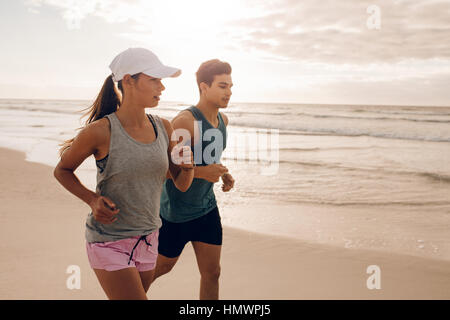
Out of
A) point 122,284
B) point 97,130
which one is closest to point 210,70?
point 97,130

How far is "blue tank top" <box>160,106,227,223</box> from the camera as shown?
8.68 ft

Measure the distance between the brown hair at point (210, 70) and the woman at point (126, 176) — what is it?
0.86 metres

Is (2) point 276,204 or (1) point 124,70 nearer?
(1) point 124,70

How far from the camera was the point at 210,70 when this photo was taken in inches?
112

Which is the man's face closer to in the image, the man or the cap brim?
the man

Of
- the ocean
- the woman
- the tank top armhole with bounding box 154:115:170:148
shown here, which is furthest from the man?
the ocean

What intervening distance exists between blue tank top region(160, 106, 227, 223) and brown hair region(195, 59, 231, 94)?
273mm

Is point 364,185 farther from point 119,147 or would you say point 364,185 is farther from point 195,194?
point 119,147

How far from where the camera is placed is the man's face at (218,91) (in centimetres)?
280

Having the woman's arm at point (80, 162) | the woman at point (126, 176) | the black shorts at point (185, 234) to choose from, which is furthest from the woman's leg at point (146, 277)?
the black shorts at point (185, 234)

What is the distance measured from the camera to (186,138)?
8.55 feet
